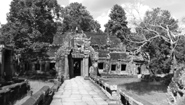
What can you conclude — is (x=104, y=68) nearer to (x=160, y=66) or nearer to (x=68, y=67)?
(x=68, y=67)

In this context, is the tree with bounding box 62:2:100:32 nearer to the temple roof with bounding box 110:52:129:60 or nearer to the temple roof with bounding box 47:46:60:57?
the temple roof with bounding box 47:46:60:57

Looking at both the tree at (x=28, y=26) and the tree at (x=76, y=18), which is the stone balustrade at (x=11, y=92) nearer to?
the tree at (x=28, y=26)

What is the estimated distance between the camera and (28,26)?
23.9 metres

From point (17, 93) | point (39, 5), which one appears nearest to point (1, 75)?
point (17, 93)

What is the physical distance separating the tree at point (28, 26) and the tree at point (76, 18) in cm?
2826

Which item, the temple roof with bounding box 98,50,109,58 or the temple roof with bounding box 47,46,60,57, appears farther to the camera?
the temple roof with bounding box 98,50,109,58

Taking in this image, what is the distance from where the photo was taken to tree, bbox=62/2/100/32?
55.0m

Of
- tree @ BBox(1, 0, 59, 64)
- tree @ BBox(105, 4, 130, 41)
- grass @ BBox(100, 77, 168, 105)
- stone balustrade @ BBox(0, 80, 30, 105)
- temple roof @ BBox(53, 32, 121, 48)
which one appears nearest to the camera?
stone balustrade @ BBox(0, 80, 30, 105)

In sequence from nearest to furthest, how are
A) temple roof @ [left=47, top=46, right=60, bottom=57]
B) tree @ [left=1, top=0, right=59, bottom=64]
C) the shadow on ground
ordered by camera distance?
the shadow on ground
tree @ [left=1, top=0, right=59, bottom=64]
temple roof @ [left=47, top=46, right=60, bottom=57]

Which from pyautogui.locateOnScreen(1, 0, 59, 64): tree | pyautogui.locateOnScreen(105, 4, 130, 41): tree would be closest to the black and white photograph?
pyautogui.locateOnScreen(1, 0, 59, 64): tree


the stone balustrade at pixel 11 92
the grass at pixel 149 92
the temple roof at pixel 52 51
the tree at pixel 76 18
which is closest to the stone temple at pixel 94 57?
the temple roof at pixel 52 51

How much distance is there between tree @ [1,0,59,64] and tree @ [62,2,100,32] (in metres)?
28.3

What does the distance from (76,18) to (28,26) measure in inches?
1290

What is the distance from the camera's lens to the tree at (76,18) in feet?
180
